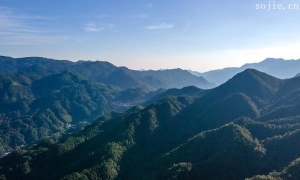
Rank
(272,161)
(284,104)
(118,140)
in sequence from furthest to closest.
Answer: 1. (284,104)
2. (118,140)
3. (272,161)

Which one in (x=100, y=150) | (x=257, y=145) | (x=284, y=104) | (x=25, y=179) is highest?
(x=284, y=104)

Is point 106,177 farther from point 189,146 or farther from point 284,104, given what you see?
point 284,104

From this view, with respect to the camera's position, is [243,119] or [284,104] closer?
[243,119]

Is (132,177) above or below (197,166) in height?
below

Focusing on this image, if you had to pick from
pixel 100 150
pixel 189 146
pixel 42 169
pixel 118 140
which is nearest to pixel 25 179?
pixel 42 169

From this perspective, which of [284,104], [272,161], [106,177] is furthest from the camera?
[284,104]

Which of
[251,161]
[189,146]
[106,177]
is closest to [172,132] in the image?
[189,146]
